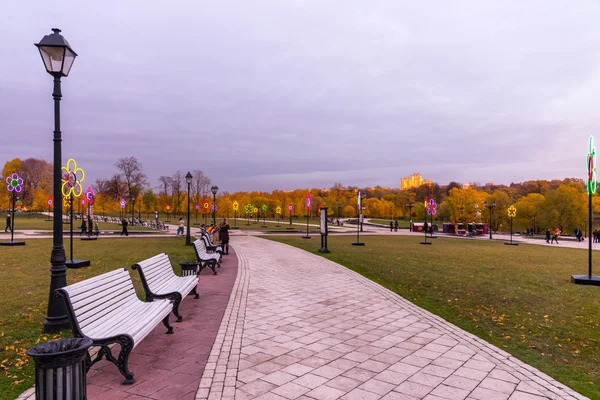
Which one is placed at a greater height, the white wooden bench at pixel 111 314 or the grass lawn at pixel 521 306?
the white wooden bench at pixel 111 314

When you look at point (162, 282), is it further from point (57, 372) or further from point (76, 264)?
point (76, 264)

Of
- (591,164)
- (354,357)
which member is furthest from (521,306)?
(591,164)

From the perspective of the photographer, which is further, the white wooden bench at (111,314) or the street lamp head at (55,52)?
the street lamp head at (55,52)

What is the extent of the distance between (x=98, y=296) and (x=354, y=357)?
3266 millimetres

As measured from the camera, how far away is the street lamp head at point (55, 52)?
18.5 feet

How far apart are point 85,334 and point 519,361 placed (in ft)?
17.0

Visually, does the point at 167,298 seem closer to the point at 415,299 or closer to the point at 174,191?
the point at 415,299

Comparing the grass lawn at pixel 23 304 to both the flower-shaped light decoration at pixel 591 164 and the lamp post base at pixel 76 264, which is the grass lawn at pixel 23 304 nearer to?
the lamp post base at pixel 76 264

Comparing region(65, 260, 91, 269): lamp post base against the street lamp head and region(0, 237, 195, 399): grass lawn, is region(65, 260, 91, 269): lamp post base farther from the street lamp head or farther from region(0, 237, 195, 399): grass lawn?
the street lamp head

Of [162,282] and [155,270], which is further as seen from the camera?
[162,282]

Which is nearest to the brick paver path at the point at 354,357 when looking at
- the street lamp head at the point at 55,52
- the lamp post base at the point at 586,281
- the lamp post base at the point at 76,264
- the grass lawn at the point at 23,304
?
the grass lawn at the point at 23,304

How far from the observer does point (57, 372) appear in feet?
9.50

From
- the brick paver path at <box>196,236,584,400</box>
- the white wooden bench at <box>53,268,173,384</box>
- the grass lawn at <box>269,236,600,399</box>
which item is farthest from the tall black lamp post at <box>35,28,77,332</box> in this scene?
the grass lawn at <box>269,236,600,399</box>

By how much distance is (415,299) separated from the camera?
27.1ft
